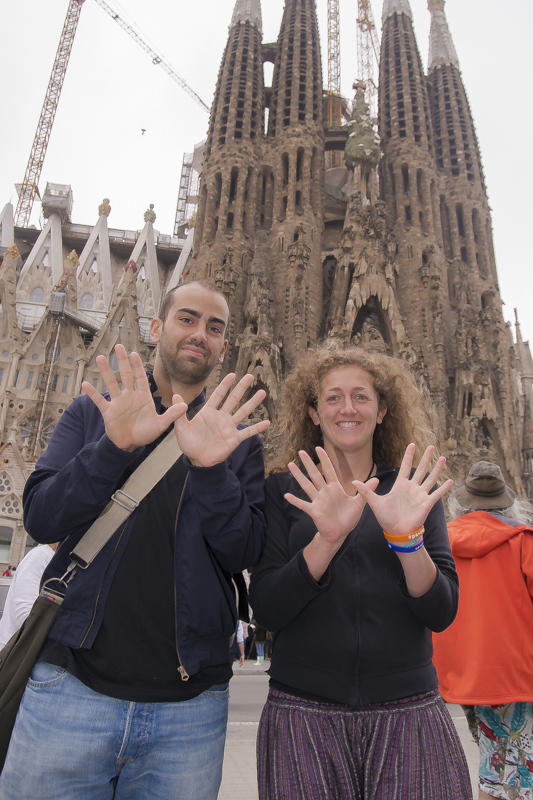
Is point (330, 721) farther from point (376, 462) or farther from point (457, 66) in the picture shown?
point (457, 66)

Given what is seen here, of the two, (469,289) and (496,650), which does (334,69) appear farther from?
(496,650)

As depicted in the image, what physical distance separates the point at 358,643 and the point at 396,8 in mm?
37389

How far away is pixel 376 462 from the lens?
2525mm

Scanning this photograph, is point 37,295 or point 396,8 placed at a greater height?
point 396,8

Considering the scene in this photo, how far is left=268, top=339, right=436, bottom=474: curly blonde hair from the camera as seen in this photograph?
267 centimetres

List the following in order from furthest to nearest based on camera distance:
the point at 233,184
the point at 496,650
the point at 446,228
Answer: the point at 446,228 < the point at 233,184 < the point at 496,650

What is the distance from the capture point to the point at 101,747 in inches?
70.4

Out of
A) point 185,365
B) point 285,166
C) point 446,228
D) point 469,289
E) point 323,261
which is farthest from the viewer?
point 446,228

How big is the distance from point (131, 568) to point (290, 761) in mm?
871

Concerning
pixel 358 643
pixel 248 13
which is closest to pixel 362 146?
pixel 248 13

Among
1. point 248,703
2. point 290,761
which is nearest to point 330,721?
point 290,761

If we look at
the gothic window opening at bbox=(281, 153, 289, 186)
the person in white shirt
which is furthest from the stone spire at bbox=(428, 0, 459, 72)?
the person in white shirt

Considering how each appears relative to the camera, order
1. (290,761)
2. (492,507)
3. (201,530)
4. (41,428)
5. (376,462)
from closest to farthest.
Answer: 1. (290,761)
2. (201,530)
3. (376,462)
4. (492,507)
5. (41,428)

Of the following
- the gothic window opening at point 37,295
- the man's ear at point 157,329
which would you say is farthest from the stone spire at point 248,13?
the man's ear at point 157,329
